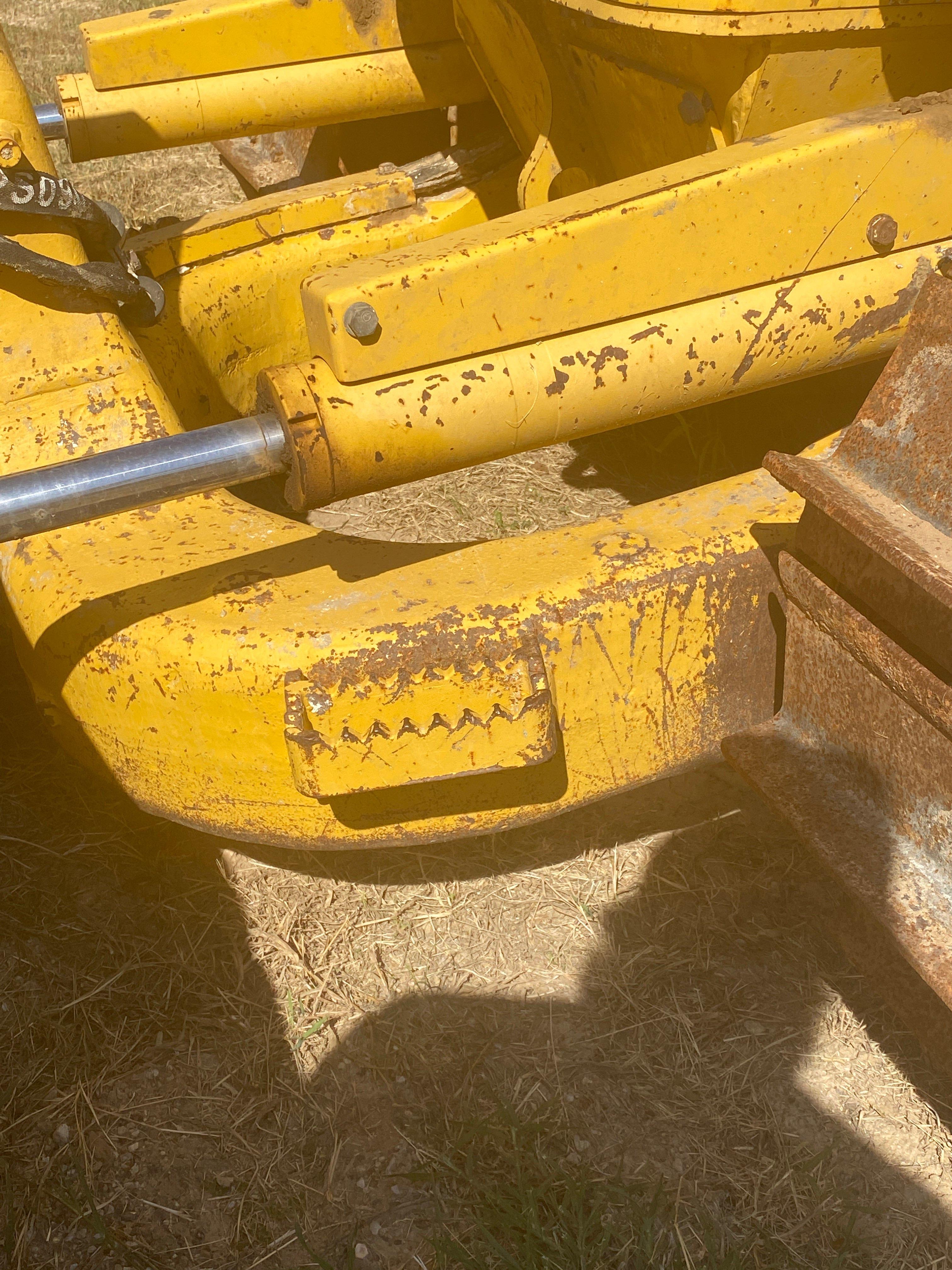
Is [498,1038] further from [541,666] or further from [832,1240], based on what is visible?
[541,666]

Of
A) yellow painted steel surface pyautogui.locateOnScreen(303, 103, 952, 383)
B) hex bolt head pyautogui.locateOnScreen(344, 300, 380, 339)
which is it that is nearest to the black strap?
yellow painted steel surface pyautogui.locateOnScreen(303, 103, 952, 383)

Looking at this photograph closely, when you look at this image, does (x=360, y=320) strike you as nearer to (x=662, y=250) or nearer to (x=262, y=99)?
(x=662, y=250)

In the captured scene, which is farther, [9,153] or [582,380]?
[9,153]

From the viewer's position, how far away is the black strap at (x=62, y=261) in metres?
1.66

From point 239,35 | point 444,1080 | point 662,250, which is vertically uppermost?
point 239,35

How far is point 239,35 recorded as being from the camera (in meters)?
2.36

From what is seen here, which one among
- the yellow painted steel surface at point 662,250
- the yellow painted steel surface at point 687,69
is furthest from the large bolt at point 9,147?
the yellow painted steel surface at point 687,69

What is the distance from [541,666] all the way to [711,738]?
0.35m

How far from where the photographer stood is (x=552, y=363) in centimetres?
154

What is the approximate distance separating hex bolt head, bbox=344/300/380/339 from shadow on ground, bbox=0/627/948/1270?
103 cm

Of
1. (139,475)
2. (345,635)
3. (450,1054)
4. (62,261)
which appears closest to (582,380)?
(345,635)

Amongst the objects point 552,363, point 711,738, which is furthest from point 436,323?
point 711,738

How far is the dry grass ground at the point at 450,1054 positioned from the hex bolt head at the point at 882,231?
1.01 m

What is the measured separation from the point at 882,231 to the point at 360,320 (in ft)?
2.62
